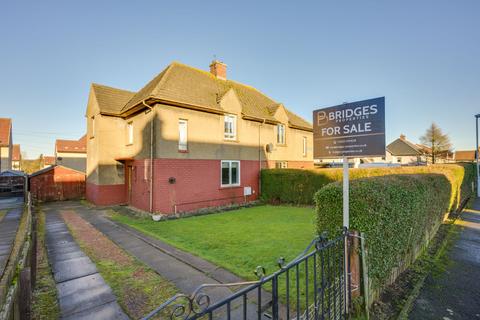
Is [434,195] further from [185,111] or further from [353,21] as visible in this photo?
[185,111]

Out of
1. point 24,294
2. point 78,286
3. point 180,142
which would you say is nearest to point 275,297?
point 24,294

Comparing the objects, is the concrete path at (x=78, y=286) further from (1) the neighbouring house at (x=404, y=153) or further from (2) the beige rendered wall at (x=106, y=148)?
(1) the neighbouring house at (x=404, y=153)

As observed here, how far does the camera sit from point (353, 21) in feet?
34.8

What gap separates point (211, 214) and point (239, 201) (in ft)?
10.7

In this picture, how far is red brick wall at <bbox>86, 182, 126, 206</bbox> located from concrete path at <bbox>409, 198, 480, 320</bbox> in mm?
16841

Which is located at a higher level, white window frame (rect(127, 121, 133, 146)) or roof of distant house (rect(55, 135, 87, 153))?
roof of distant house (rect(55, 135, 87, 153))

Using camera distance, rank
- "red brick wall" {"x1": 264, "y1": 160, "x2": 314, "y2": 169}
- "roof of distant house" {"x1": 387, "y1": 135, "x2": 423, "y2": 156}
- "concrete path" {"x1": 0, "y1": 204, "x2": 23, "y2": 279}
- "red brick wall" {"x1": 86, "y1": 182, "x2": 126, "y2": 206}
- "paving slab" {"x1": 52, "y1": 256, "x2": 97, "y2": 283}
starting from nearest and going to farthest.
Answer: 1. "paving slab" {"x1": 52, "y1": 256, "x2": 97, "y2": 283}
2. "concrete path" {"x1": 0, "y1": 204, "x2": 23, "y2": 279}
3. "red brick wall" {"x1": 86, "y1": 182, "x2": 126, "y2": 206}
4. "red brick wall" {"x1": 264, "y1": 160, "x2": 314, "y2": 169}
5. "roof of distant house" {"x1": 387, "y1": 135, "x2": 423, "y2": 156}

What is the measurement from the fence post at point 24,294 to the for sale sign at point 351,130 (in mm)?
5047

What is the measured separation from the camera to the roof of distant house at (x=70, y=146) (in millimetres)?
39062

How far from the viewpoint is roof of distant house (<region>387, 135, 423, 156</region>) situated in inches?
1917

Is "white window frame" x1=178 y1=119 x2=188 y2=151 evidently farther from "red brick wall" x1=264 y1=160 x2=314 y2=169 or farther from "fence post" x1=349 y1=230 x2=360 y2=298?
"fence post" x1=349 y1=230 x2=360 y2=298

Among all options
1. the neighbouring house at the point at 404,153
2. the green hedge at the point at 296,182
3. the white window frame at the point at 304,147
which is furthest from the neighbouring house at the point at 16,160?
the neighbouring house at the point at 404,153

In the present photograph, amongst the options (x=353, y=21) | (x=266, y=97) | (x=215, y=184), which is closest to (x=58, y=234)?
(x=215, y=184)

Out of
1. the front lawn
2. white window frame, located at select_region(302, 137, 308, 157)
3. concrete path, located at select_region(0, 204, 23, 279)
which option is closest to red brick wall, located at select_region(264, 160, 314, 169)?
white window frame, located at select_region(302, 137, 308, 157)
